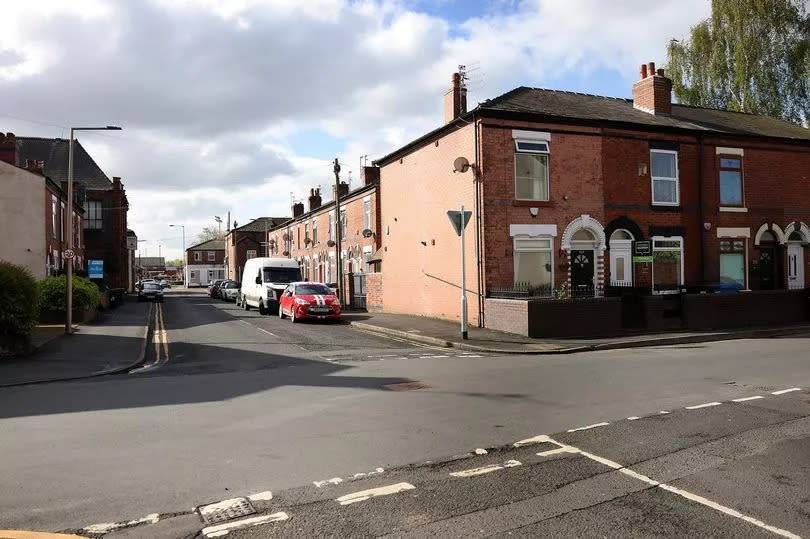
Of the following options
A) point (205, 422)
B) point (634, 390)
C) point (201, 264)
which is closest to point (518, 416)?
point (634, 390)

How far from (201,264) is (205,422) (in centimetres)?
9517

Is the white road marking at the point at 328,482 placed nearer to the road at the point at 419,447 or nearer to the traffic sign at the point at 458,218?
the road at the point at 419,447

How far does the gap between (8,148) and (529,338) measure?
30.2 m

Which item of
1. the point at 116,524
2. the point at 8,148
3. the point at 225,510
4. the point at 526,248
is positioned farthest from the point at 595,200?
the point at 8,148

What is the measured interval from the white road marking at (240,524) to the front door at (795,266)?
26030 millimetres

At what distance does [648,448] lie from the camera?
19.3 feet

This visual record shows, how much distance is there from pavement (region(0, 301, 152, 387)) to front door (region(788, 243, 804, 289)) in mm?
24589

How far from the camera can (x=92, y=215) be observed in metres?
49.2

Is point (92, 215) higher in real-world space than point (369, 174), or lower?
lower

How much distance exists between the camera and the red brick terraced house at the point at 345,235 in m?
32.3

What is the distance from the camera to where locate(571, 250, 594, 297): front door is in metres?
20.5

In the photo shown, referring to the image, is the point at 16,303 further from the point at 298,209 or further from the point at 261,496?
the point at 298,209

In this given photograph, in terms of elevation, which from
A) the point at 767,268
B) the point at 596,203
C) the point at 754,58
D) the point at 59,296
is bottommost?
the point at 59,296

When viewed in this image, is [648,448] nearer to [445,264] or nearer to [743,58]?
[445,264]
